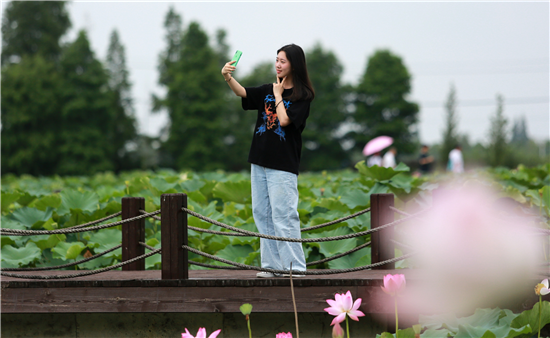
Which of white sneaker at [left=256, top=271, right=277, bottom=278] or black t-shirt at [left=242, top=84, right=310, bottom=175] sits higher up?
black t-shirt at [left=242, top=84, right=310, bottom=175]

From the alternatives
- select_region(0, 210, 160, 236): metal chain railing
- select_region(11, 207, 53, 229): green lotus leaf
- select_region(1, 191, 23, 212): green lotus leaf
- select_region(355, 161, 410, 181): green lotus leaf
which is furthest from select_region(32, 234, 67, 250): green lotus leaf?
select_region(355, 161, 410, 181): green lotus leaf

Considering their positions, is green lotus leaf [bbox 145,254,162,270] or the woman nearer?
the woman

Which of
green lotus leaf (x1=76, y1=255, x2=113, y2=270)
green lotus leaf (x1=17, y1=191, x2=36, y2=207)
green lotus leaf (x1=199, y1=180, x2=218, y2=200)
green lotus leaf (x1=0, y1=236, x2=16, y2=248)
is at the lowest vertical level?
green lotus leaf (x1=76, y1=255, x2=113, y2=270)

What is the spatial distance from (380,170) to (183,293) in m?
2.89

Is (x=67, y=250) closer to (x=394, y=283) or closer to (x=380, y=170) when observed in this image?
(x=380, y=170)

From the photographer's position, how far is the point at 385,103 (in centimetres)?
4178

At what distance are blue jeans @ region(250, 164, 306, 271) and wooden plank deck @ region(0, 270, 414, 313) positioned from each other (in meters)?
0.17

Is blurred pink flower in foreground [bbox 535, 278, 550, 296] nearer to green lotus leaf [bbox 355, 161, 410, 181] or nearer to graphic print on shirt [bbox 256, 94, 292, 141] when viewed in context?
graphic print on shirt [bbox 256, 94, 292, 141]

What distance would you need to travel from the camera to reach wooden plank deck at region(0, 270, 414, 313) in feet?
11.4

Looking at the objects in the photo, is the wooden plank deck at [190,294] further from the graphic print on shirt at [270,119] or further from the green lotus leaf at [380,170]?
the green lotus leaf at [380,170]

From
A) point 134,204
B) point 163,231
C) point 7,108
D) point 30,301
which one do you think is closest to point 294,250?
point 163,231

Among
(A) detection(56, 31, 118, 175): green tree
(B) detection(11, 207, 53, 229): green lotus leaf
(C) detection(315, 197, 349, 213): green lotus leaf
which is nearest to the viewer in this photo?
(B) detection(11, 207, 53, 229): green lotus leaf

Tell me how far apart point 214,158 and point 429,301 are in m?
34.3

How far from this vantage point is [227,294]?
11.5ft
